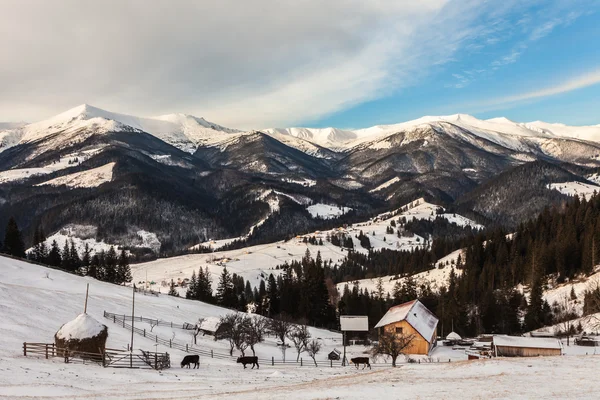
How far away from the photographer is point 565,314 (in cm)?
8775

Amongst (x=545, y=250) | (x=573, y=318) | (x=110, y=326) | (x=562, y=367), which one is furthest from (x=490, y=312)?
(x=110, y=326)

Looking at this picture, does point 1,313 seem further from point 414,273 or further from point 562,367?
point 414,273

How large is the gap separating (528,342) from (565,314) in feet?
128

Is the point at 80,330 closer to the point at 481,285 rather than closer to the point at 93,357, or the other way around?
the point at 93,357

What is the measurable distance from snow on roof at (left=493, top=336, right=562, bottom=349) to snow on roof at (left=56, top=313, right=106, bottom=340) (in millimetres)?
48148

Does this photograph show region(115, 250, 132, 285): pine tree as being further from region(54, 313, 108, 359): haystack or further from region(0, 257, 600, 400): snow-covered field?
region(54, 313, 108, 359): haystack

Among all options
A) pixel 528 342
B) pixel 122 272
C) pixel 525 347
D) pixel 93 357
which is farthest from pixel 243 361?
pixel 122 272

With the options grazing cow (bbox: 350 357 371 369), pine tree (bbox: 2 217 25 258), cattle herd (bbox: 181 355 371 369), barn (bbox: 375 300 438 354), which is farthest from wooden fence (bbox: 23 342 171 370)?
pine tree (bbox: 2 217 25 258)

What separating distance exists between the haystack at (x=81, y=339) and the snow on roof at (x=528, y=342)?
4769cm

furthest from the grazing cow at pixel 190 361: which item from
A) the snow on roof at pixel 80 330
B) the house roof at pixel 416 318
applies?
the house roof at pixel 416 318

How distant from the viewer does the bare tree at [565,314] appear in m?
77.0

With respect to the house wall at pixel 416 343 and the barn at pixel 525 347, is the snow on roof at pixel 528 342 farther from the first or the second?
the house wall at pixel 416 343

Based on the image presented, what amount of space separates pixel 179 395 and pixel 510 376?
75.9 ft

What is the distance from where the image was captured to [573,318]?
82.8 metres
